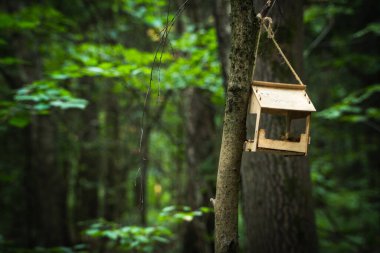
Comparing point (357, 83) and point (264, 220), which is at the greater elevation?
point (357, 83)

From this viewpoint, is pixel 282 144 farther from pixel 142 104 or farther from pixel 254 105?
pixel 142 104

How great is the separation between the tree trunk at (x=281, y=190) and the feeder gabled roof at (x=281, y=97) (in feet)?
4.24

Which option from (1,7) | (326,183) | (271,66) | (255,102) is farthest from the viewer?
(1,7)

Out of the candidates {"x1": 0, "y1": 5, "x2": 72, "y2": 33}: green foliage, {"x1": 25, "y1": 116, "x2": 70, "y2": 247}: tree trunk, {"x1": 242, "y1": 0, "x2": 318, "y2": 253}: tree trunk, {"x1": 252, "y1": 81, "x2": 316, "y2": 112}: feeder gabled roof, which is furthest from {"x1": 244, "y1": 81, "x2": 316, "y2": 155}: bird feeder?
{"x1": 25, "y1": 116, "x2": 70, "y2": 247}: tree trunk

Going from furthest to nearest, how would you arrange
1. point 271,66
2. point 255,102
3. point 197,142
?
point 197,142, point 271,66, point 255,102

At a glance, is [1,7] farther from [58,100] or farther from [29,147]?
[58,100]

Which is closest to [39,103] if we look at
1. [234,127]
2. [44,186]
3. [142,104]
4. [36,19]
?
[36,19]

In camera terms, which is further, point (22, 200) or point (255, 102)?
point (22, 200)

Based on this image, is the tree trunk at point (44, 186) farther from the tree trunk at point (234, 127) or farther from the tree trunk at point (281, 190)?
the tree trunk at point (234, 127)

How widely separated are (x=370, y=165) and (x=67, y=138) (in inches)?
335

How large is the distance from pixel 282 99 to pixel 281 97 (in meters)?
0.02

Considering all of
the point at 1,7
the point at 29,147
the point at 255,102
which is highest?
the point at 1,7

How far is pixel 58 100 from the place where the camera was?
4359 mm

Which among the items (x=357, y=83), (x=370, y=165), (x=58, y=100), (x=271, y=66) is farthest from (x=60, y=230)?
(x=370, y=165)
